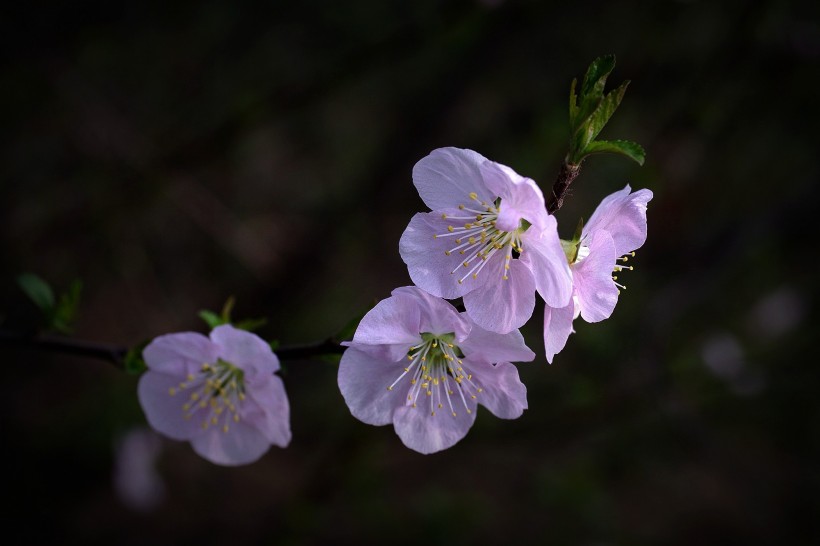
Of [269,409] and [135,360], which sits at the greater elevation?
[135,360]

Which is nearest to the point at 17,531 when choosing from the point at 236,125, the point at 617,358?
the point at 236,125

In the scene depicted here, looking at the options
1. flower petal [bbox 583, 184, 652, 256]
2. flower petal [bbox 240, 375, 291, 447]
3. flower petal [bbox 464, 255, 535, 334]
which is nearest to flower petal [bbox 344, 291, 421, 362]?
flower petal [bbox 464, 255, 535, 334]

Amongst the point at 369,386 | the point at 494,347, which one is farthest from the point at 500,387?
the point at 369,386

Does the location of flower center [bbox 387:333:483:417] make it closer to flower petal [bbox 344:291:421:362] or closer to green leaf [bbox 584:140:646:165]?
flower petal [bbox 344:291:421:362]

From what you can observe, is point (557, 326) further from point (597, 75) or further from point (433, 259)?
point (597, 75)

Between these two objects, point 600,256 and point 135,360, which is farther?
point 135,360

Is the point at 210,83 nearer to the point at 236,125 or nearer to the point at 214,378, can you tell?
the point at 236,125

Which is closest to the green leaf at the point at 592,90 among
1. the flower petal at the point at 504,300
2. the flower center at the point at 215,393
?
the flower petal at the point at 504,300
